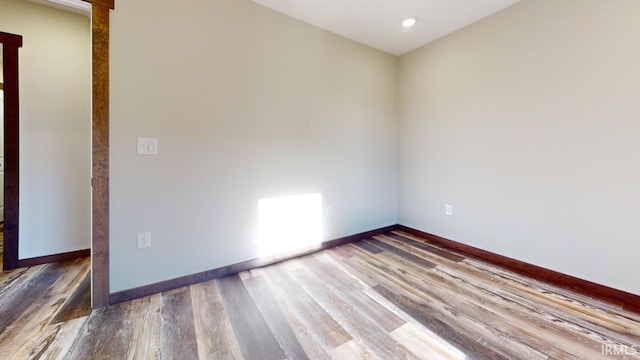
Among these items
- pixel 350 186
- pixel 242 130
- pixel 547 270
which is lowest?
pixel 547 270

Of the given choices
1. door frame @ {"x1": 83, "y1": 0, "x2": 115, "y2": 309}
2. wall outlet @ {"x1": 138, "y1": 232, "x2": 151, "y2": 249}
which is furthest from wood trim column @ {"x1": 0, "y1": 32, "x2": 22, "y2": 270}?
wall outlet @ {"x1": 138, "y1": 232, "x2": 151, "y2": 249}

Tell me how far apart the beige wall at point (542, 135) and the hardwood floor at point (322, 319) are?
41 cm

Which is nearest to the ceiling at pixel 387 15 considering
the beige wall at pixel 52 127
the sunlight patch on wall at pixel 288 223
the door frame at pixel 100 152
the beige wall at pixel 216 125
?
the beige wall at pixel 216 125

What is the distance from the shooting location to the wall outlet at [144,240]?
1.85 meters

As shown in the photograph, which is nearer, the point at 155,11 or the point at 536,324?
the point at 536,324

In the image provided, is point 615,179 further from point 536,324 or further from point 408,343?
point 408,343

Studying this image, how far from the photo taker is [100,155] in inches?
66.7

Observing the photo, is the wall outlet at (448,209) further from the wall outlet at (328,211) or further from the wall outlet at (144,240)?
the wall outlet at (144,240)

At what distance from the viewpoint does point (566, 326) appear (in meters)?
1.55

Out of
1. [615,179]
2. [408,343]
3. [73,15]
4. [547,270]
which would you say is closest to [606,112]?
[615,179]

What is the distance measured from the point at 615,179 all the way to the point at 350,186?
2.21 metres

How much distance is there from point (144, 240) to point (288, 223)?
1.22 meters

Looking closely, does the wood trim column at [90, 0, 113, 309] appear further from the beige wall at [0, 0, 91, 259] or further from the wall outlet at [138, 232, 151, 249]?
the beige wall at [0, 0, 91, 259]

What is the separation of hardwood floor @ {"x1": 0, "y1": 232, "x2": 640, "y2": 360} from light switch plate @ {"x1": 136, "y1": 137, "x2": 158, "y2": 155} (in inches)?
42.8
